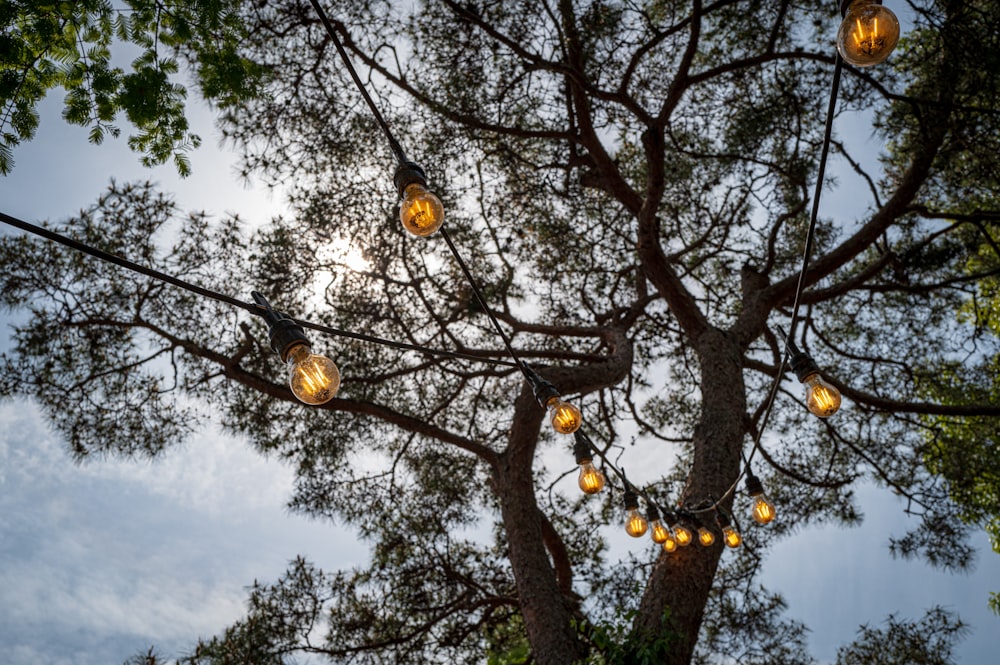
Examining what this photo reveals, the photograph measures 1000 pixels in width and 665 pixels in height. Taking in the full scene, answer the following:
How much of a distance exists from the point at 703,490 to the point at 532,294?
275 centimetres

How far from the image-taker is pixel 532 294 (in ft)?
18.1

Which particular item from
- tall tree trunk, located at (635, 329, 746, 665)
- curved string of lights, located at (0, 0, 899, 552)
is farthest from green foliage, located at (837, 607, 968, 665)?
curved string of lights, located at (0, 0, 899, 552)

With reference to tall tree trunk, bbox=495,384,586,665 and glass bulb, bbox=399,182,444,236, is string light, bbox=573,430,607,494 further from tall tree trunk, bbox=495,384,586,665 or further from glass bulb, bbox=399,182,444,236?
glass bulb, bbox=399,182,444,236

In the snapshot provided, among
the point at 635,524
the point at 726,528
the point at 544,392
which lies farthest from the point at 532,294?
the point at 544,392

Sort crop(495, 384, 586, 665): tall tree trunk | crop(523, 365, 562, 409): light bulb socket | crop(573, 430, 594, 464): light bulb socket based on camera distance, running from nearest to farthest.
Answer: crop(523, 365, 562, 409): light bulb socket < crop(573, 430, 594, 464): light bulb socket < crop(495, 384, 586, 665): tall tree trunk

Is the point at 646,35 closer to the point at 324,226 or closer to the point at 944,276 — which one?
the point at 324,226

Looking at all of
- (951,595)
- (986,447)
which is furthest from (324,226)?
(951,595)

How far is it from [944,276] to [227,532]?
10.7 m

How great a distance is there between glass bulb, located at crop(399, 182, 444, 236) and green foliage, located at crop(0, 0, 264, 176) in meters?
1.71

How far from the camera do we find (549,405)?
208 centimetres

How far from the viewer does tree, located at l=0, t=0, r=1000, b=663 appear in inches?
151

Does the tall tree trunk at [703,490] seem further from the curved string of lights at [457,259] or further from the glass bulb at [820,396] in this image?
the glass bulb at [820,396]

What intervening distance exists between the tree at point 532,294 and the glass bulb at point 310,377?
198cm

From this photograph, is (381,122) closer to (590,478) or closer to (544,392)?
(544,392)
